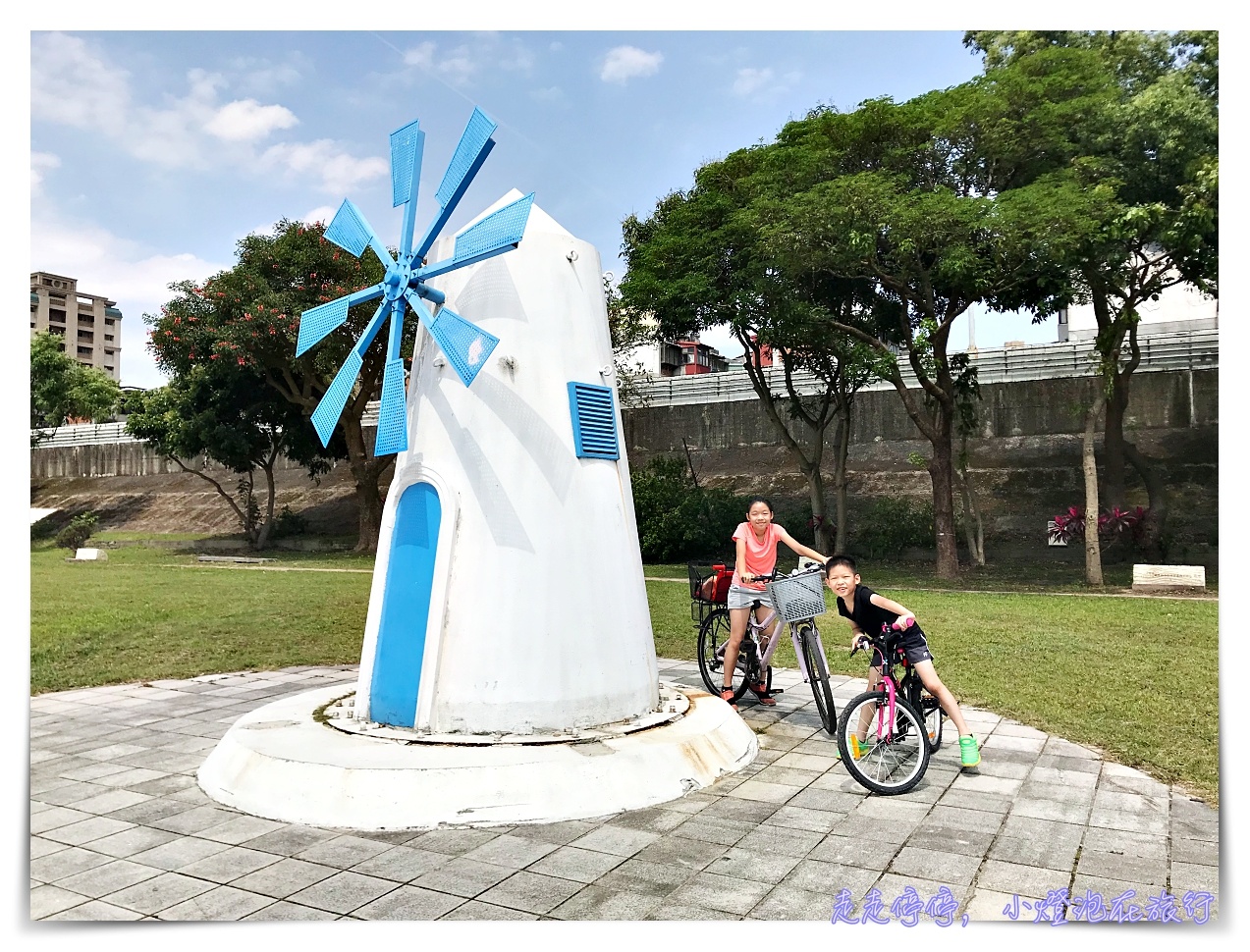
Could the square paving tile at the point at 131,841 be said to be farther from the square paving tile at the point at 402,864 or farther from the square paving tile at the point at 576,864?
the square paving tile at the point at 576,864

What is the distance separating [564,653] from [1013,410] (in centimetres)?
1937

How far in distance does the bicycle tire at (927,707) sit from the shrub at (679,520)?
42.9 feet

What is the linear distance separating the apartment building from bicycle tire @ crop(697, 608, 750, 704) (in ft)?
16.4

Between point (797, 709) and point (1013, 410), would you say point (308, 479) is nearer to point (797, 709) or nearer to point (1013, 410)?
point (1013, 410)

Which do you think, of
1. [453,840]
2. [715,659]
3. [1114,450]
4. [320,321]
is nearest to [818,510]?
[1114,450]

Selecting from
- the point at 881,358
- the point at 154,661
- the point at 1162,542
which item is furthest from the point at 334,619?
the point at 1162,542

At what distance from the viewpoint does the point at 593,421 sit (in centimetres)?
565

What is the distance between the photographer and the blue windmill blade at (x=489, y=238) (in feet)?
17.2

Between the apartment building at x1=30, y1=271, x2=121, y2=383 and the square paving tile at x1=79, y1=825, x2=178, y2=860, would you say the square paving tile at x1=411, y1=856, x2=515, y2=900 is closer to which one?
the square paving tile at x1=79, y1=825, x2=178, y2=860

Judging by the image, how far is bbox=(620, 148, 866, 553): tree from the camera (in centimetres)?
1639

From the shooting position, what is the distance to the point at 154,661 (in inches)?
360

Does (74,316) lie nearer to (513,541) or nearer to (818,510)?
(513,541)

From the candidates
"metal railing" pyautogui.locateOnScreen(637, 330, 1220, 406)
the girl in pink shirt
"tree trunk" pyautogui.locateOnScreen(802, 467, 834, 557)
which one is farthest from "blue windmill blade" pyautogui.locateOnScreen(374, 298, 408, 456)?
"tree trunk" pyautogui.locateOnScreen(802, 467, 834, 557)

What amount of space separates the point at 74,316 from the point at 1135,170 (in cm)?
1274
